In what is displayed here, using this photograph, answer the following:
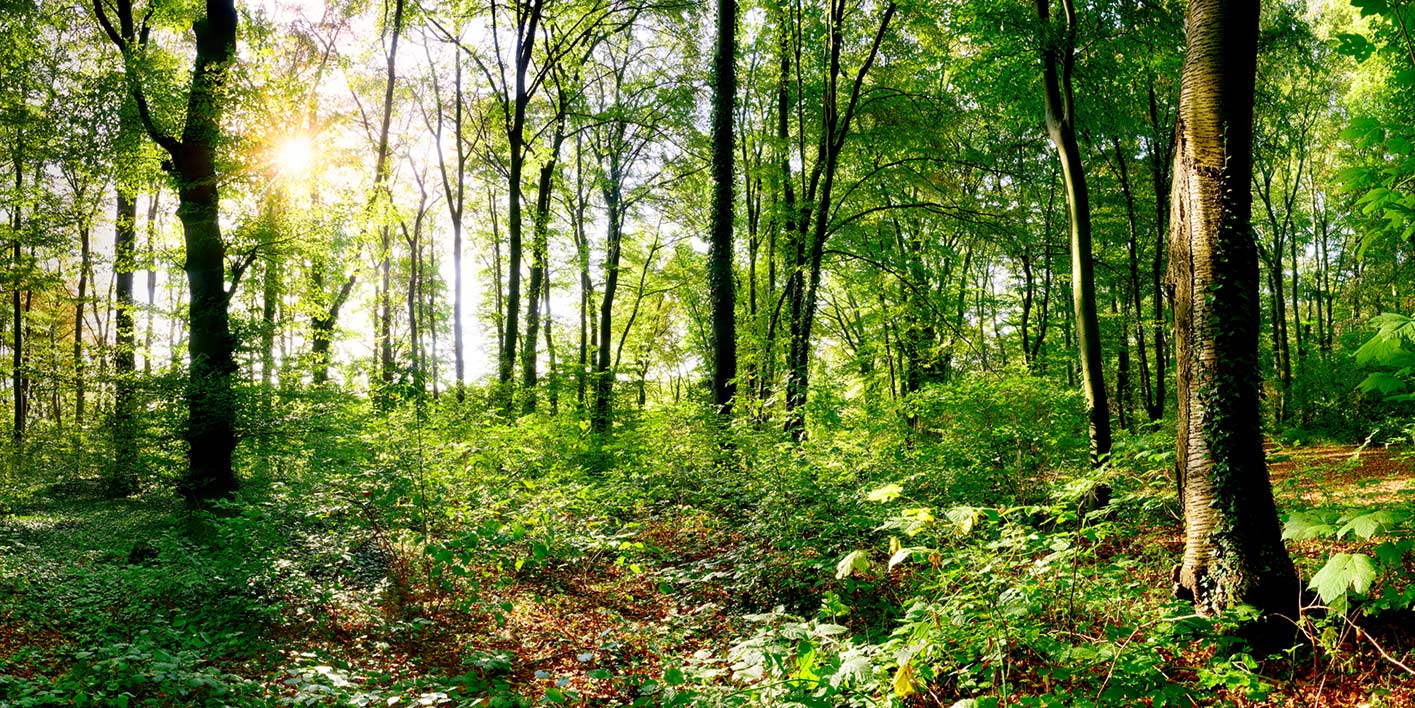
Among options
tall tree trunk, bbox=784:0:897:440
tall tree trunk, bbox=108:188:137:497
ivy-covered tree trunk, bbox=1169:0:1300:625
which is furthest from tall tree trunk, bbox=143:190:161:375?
ivy-covered tree trunk, bbox=1169:0:1300:625

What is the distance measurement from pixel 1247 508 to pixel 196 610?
7440 millimetres

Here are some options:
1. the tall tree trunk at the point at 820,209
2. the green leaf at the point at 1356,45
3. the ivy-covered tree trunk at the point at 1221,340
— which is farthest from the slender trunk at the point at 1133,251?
the green leaf at the point at 1356,45

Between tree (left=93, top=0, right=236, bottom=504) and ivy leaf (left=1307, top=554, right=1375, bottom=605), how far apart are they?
11.1m

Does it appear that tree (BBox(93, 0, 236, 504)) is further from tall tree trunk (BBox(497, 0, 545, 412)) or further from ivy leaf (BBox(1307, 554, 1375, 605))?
ivy leaf (BBox(1307, 554, 1375, 605))

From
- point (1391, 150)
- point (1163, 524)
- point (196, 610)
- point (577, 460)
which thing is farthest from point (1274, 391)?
point (196, 610)

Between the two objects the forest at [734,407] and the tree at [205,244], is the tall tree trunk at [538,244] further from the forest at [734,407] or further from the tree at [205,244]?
the tree at [205,244]

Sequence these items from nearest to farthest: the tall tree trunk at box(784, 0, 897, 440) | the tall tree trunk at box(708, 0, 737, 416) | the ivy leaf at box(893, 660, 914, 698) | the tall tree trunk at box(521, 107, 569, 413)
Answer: the ivy leaf at box(893, 660, 914, 698)
the tall tree trunk at box(708, 0, 737, 416)
the tall tree trunk at box(784, 0, 897, 440)
the tall tree trunk at box(521, 107, 569, 413)

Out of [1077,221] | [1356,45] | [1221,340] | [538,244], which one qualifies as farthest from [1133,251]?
[1356,45]

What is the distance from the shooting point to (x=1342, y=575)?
7.27 ft

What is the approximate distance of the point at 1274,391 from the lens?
2167 cm

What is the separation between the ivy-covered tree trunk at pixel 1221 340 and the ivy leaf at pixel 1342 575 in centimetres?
133

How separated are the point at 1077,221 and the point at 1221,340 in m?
3.34

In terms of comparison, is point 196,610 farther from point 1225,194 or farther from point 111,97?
point 111,97

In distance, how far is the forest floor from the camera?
3.20m
